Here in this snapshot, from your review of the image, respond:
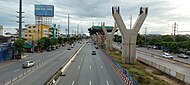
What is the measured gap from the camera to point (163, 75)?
27.8 metres

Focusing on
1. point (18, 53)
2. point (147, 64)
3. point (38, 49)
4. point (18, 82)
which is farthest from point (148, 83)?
point (38, 49)

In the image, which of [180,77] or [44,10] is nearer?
[180,77]

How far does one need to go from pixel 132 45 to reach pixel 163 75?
418 inches

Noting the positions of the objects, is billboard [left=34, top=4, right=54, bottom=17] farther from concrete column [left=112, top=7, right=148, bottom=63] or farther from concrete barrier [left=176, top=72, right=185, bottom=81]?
concrete barrier [left=176, top=72, right=185, bottom=81]

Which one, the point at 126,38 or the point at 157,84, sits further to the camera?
the point at 126,38

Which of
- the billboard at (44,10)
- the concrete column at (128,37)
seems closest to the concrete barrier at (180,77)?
the concrete column at (128,37)

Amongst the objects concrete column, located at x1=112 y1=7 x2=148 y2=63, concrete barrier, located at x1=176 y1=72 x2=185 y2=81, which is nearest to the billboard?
concrete column, located at x1=112 y1=7 x2=148 y2=63

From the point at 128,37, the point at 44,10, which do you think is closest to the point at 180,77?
the point at 128,37

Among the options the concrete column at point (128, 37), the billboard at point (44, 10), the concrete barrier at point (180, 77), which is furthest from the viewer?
the billboard at point (44, 10)

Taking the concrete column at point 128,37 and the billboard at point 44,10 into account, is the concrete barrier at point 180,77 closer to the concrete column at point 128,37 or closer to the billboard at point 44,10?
the concrete column at point 128,37

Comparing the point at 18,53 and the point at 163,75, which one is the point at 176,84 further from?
the point at 18,53

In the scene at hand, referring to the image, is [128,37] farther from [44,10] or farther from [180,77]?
[44,10]

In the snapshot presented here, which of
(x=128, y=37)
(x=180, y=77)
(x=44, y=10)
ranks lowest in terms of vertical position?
(x=180, y=77)

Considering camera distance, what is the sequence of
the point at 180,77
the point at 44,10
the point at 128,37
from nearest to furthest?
the point at 180,77, the point at 128,37, the point at 44,10
